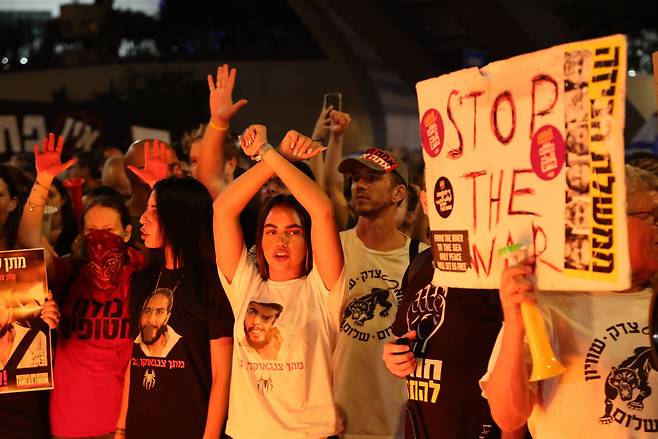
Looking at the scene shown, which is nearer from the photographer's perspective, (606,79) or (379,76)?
(606,79)

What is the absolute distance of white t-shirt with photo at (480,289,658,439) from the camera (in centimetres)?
326

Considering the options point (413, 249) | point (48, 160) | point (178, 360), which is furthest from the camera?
point (48, 160)

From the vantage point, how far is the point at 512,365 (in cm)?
307

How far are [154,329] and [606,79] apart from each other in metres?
2.59

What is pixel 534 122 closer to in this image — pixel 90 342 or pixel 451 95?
pixel 451 95

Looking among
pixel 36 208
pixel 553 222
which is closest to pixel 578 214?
pixel 553 222

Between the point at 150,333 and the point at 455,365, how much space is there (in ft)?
4.70

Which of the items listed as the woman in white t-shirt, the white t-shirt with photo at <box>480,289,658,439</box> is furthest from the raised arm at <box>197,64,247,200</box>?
the white t-shirt with photo at <box>480,289,658,439</box>

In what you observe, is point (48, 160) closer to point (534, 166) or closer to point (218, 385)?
point (218, 385)

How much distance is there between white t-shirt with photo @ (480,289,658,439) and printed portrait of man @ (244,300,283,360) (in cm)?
113

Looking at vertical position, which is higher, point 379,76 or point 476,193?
point 379,76

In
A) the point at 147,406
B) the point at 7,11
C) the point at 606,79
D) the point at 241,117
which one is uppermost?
the point at 7,11

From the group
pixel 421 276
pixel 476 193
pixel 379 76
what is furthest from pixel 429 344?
pixel 379 76

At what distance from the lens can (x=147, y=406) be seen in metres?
4.65
